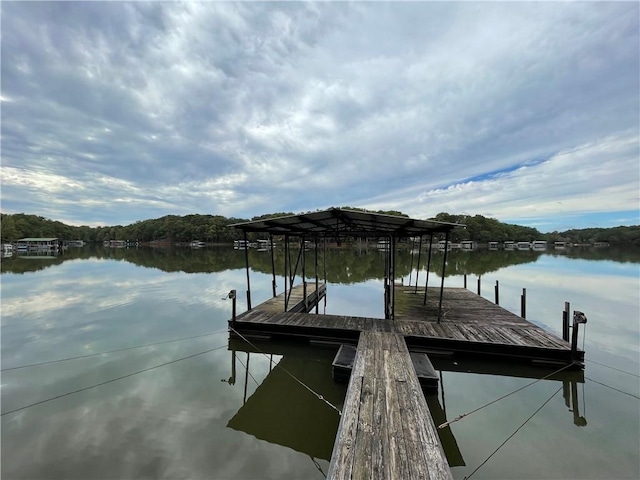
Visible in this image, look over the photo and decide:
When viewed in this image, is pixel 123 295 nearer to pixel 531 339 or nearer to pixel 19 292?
pixel 19 292

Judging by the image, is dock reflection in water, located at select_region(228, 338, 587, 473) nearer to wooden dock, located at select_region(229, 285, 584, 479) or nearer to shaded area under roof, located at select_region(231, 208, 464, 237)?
wooden dock, located at select_region(229, 285, 584, 479)

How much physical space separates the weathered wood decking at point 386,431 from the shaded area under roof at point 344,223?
408 cm

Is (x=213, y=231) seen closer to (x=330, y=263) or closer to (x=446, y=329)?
(x=330, y=263)

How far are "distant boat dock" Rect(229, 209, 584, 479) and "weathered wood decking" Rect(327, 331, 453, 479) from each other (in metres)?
0.01

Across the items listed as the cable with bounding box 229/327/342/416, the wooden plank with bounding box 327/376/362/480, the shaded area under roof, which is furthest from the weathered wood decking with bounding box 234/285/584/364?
the wooden plank with bounding box 327/376/362/480

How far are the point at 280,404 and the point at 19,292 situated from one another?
20.8 metres

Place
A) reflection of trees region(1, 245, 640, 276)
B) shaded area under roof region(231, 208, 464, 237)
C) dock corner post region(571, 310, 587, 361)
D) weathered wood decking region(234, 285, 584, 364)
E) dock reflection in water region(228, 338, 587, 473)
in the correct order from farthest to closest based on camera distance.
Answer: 1. reflection of trees region(1, 245, 640, 276)
2. shaded area under roof region(231, 208, 464, 237)
3. weathered wood decking region(234, 285, 584, 364)
4. dock corner post region(571, 310, 587, 361)
5. dock reflection in water region(228, 338, 587, 473)

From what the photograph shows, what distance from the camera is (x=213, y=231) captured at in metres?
107

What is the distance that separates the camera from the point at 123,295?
1739 cm

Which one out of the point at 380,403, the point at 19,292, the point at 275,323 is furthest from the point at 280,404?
the point at 19,292

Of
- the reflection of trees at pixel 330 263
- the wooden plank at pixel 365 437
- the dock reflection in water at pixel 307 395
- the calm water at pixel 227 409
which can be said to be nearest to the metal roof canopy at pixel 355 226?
the dock reflection in water at pixel 307 395

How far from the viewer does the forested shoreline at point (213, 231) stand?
96.6m

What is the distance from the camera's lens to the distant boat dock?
3.34 m

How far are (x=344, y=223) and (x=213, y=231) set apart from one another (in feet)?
339
